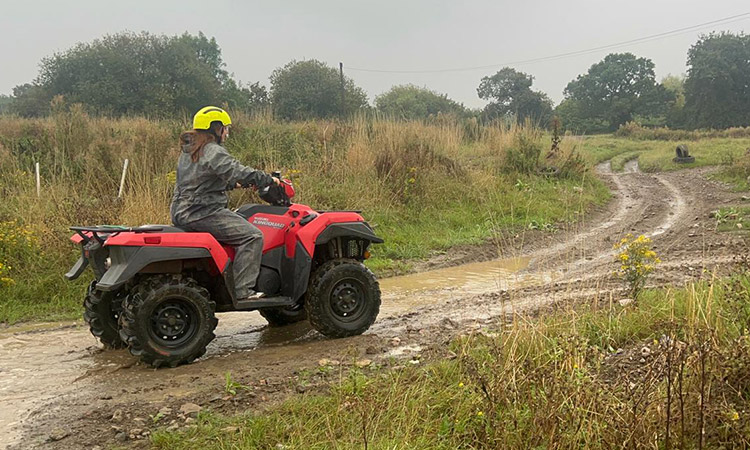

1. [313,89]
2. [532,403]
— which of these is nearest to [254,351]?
[532,403]

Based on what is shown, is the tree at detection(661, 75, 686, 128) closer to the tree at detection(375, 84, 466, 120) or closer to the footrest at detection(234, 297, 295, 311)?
the tree at detection(375, 84, 466, 120)

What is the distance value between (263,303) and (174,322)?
76 centimetres

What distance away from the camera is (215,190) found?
5.30 meters

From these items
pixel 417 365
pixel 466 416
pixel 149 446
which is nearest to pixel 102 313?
pixel 149 446

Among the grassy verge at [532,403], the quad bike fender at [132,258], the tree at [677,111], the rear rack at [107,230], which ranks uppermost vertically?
the tree at [677,111]

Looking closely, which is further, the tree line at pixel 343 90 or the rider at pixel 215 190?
the tree line at pixel 343 90

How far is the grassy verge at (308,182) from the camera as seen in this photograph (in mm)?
8523

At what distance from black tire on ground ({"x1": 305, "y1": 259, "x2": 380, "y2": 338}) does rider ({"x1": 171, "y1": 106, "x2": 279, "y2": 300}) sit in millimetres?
638

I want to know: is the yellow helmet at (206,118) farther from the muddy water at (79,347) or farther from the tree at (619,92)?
the tree at (619,92)

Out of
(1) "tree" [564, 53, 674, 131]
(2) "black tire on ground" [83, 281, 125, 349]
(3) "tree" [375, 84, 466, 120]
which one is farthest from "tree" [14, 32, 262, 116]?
(1) "tree" [564, 53, 674, 131]

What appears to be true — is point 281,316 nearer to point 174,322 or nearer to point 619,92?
point 174,322

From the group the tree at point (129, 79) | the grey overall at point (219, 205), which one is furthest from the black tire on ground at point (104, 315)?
the tree at point (129, 79)

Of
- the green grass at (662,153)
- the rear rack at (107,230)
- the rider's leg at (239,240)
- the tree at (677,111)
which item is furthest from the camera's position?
the tree at (677,111)

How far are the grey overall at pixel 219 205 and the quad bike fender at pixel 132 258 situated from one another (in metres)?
0.29
